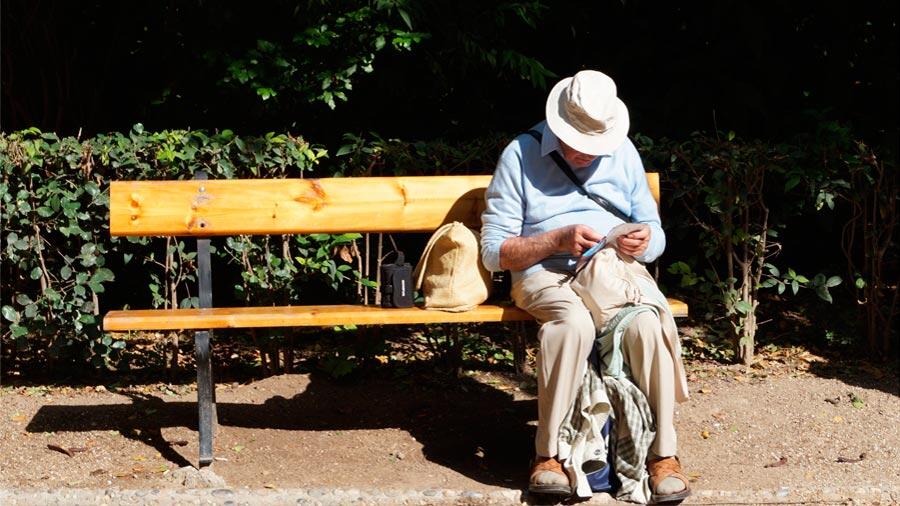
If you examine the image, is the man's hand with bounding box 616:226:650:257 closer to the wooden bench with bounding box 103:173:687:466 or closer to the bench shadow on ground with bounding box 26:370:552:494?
the wooden bench with bounding box 103:173:687:466

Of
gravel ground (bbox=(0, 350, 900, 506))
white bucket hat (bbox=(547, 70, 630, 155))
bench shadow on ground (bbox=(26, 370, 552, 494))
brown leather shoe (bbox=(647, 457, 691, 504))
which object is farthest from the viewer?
bench shadow on ground (bbox=(26, 370, 552, 494))

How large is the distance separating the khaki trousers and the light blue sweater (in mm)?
390

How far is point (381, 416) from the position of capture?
5492 mm

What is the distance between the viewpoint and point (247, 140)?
18.3ft

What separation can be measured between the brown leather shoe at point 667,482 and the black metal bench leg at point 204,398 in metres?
1.71

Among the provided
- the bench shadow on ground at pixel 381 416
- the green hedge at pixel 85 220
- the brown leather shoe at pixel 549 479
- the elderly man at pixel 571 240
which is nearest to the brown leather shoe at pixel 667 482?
the elderly man at pixel 571 240

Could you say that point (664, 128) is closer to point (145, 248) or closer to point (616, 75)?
point (616, 75)

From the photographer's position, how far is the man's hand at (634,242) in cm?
463

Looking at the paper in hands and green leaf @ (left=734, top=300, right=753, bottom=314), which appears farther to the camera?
green leaf @ (left=734, top=300, right=753, bottom=314)

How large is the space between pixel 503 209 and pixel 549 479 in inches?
42.8

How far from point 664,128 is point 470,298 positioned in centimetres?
238

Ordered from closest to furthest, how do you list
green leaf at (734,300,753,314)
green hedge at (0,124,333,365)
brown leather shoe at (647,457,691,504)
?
brown leather shoe at (647,457,691,504), green hedge at (0,124,333,365), green leaf at (734,300,753,314)

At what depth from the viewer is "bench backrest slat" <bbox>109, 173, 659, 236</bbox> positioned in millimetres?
4996

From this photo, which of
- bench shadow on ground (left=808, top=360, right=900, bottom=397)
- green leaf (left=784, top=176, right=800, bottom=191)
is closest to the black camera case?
green leaf (left=784, top=176, right=800, bottom=191)
